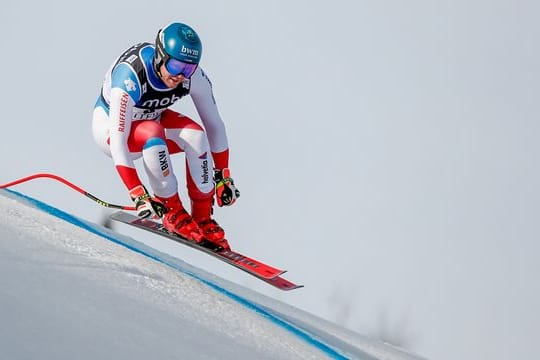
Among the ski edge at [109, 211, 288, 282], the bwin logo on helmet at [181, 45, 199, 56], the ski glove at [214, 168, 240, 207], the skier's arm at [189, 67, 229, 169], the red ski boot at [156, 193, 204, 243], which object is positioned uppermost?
the bwin logo on helmet at [181, 45, 199, 56]

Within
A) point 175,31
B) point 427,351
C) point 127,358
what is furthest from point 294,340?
point 427,351

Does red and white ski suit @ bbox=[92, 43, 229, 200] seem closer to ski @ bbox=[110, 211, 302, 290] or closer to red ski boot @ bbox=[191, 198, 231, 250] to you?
red ski boot @ bbox=[191, 198, 231, 250]

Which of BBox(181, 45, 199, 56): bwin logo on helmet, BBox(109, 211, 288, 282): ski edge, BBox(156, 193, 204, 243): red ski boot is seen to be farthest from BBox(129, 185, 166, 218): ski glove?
BBox(181, 45, 199, 56): bwin logo on helmet

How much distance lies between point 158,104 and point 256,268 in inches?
62.8

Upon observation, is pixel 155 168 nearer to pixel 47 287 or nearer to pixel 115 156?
pixel 115 156

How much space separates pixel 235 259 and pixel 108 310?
13.0ft

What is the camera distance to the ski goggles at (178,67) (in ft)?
21.2

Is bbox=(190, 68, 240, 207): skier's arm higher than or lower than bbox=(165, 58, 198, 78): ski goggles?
lower

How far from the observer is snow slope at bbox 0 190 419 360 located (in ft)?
8.63

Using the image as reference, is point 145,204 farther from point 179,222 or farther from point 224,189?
point 224,189

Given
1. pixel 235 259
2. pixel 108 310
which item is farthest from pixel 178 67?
pixel 108 310

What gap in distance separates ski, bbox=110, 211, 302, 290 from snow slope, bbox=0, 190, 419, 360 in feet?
3.46

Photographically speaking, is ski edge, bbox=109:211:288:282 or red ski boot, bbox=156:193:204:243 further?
red ski boot, bbox=156:193:204:243

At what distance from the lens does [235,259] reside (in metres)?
7.20
